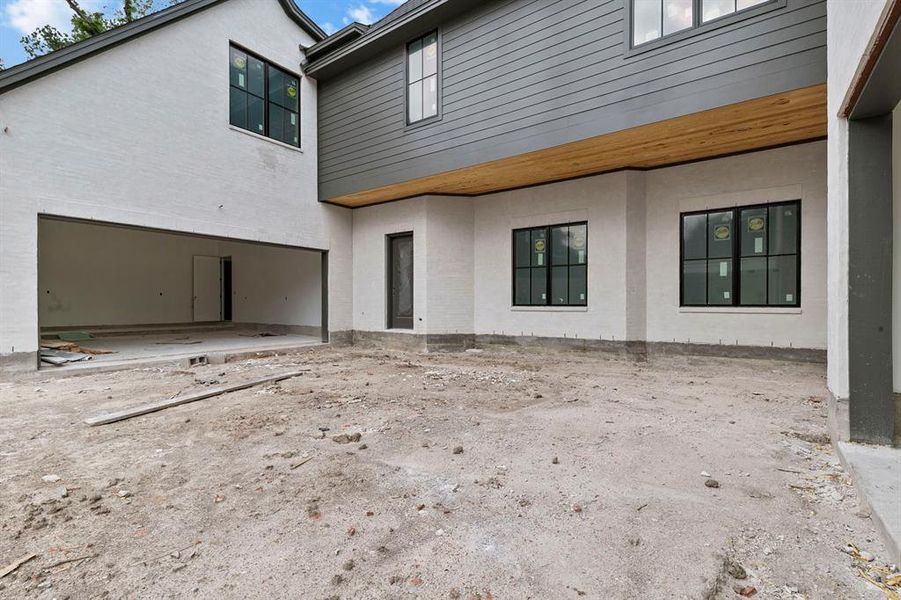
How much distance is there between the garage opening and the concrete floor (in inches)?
1.1

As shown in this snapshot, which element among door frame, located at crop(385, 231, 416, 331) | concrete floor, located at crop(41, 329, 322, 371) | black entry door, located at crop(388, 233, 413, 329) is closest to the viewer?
concrete floor, located at crop(41, 329, 322, 371)

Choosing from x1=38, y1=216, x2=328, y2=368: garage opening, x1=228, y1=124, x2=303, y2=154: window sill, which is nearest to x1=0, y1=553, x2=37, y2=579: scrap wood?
x1=38, y1=216, x2=328, y2=368: garage opening

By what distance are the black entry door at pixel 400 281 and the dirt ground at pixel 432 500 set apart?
4.55 meters

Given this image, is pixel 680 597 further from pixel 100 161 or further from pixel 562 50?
pixel 100 161

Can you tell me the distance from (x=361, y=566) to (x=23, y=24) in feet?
76.5

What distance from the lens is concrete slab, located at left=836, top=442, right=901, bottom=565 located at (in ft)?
6.22

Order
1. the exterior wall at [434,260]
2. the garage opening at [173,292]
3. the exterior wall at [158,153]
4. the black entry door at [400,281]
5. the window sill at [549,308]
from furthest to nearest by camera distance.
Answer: the garage opening at [173,292]
the black entry door at [400,281]
the exterior wall at [434,260]
the window sill at [549,308]
the exterior wall at [158,153]

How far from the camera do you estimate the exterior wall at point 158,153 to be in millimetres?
5773

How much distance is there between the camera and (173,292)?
1275 centimetres

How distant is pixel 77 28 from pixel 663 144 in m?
19.9

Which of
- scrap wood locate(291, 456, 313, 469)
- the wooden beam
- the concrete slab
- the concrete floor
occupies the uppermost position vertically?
the wooden beam

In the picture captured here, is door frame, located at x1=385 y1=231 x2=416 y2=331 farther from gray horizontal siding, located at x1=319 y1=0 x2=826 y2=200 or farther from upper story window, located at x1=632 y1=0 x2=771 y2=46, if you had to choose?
upper story window, located at x1=632 y1=0 x2=771 y2=46

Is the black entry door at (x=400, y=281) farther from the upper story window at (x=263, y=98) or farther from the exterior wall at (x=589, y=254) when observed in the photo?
the upper story window at (x=263, y=98)

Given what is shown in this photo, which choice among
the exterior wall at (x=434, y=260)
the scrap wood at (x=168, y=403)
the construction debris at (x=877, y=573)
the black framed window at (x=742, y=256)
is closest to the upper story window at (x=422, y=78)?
the exterior wall at (x=434, y=260)
